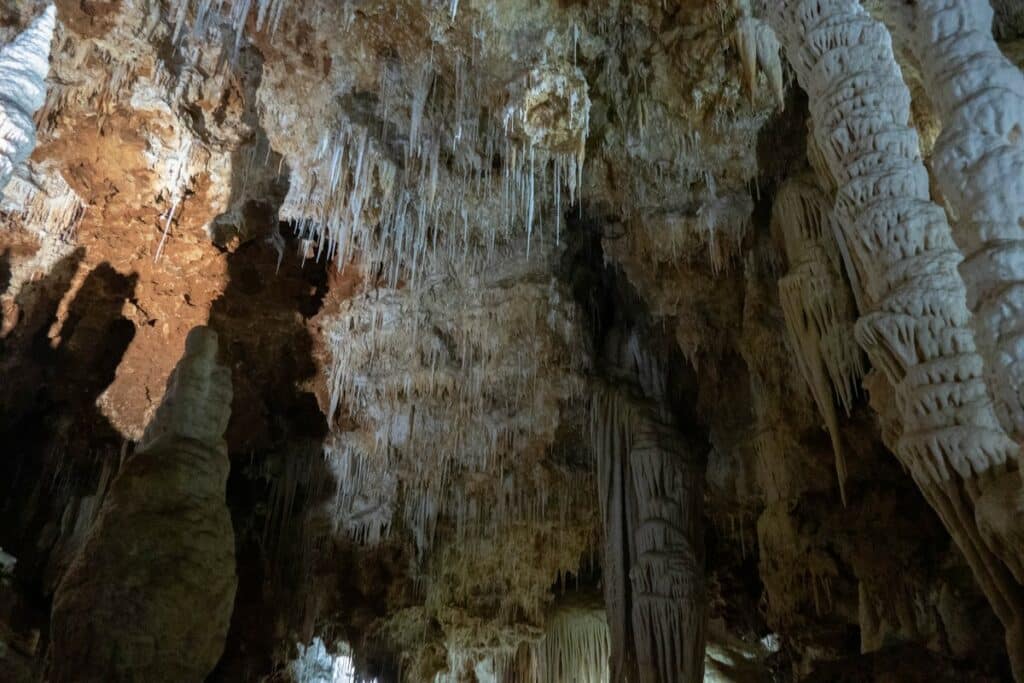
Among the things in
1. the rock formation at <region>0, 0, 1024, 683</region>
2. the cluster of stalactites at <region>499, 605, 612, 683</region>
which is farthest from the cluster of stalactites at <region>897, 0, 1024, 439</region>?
the cluster of stalactites at <region>499, 605, 612, 683</region>

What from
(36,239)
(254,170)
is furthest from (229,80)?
(36,239)

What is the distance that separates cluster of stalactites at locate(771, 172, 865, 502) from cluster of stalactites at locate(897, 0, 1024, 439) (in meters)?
2.37

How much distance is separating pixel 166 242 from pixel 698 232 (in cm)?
554

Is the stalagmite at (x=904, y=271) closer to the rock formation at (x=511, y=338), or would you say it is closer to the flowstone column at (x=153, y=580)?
the rock formation at (x=511, y=338)

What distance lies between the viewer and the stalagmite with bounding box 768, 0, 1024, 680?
10.8 feet

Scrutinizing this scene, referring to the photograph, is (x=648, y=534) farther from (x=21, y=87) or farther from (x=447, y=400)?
(x=21, y=87)

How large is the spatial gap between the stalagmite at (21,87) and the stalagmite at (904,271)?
15.4 ft

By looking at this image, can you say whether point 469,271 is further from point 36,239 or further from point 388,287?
point 36,239

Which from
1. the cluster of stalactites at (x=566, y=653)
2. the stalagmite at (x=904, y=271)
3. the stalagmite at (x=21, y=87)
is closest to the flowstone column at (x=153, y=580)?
the stalagmite at (x=21, y=87)

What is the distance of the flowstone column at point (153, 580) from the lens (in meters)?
2.93

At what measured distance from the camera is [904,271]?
12.0 feet

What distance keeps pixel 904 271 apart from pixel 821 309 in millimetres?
1904

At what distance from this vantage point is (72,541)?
956 cm

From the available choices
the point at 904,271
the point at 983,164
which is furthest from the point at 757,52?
the point at 983,164
